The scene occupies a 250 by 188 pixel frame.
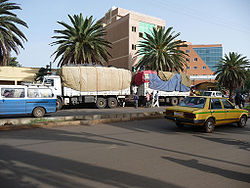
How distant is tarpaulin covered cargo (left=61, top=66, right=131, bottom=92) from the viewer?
54.7 feet

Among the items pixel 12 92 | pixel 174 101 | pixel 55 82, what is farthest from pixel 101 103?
pixel 174 101

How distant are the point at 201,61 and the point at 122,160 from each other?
80.1m

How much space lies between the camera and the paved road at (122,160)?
138 inches

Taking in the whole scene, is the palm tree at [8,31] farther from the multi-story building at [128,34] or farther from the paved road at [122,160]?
the multi-story building at [128,34]

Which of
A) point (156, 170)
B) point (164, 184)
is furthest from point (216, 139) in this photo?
point (164, 184)

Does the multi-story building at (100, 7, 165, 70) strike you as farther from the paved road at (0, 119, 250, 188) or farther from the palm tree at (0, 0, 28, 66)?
the paved road at (0, 119, 250, 188)

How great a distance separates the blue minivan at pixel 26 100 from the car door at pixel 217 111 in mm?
8298

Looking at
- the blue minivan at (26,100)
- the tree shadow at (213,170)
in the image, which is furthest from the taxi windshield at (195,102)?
the blue minivan at (26,100)

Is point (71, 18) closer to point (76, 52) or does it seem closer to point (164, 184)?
point (76, 52)

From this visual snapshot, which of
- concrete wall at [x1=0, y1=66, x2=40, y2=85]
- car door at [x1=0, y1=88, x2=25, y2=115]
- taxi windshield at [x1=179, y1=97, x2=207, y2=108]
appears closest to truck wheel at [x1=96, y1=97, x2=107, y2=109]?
car door at [x1=0, y1=88, x2=25, y2=115]

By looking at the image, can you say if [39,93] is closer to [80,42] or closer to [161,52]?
[80,42]

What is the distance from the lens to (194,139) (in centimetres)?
694

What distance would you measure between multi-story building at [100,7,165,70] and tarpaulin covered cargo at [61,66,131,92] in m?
22.5

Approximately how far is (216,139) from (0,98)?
993cm
